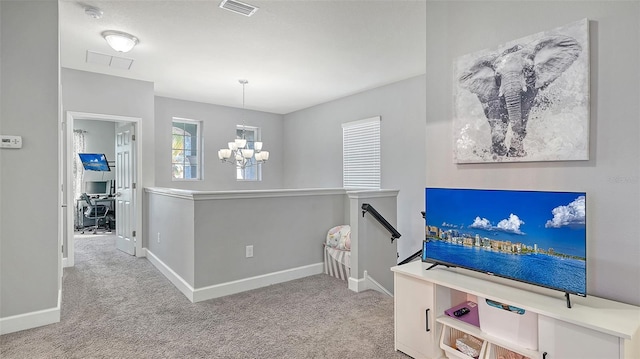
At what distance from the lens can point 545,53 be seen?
190cm

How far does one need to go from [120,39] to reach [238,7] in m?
1.37

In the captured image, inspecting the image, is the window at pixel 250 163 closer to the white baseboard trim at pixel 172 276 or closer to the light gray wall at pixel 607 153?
the white baseboard trim at pixel 172 276

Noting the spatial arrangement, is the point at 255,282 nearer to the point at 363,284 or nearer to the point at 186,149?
the point at 363,284

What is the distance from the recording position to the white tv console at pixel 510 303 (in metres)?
1.46

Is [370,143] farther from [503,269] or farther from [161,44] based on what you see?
[503,269]

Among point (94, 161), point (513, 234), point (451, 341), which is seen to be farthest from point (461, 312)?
point (94, 161)

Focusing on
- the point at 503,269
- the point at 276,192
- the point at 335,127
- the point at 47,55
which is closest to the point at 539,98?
the point at 503,269

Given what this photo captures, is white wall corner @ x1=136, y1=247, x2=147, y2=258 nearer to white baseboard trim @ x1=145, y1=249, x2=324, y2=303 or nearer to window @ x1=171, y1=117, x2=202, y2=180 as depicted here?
white baseboard trim @ x1=145, y1=249, x2=324, y2=303

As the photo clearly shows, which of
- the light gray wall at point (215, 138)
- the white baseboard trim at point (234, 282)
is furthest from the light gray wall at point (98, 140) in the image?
the white baseboard trim at point (234, 282)

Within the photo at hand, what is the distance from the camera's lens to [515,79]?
2.02 m

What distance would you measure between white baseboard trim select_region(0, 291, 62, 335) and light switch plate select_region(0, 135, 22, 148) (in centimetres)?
129

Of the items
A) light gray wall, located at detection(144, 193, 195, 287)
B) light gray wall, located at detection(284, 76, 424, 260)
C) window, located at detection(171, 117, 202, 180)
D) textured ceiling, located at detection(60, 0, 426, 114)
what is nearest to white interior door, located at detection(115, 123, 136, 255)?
light gray wall, located at detection(144, 193, 195, 287)

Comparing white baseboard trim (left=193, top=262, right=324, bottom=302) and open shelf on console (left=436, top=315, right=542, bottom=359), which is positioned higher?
open shelf on console (left=436, top=315, right=542, bottom=359)

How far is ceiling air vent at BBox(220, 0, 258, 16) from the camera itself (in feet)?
9.13
